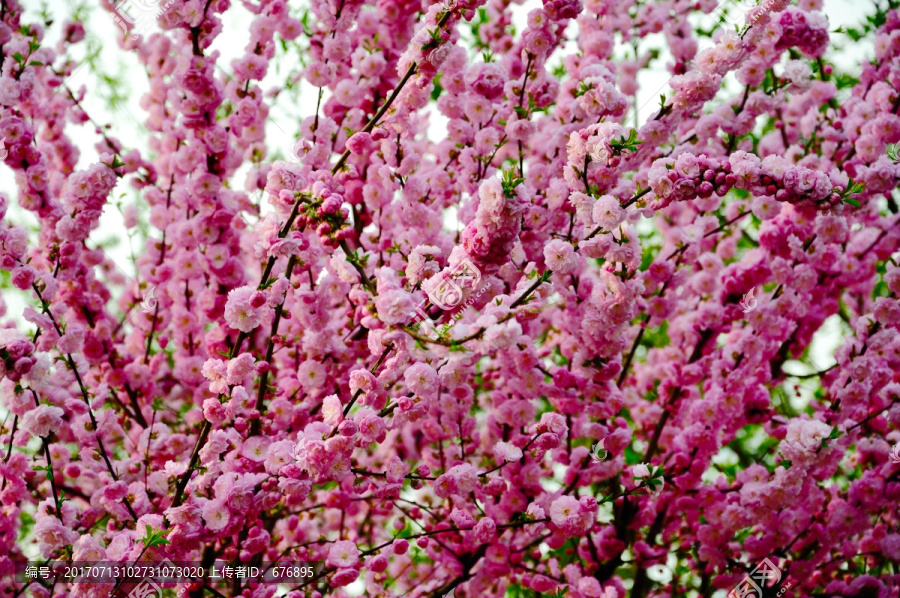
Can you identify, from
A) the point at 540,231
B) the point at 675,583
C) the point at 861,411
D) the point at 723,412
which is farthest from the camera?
the point at 675,583

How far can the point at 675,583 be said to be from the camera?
3.76 m

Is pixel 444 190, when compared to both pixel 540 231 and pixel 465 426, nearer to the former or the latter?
pixel 540 231

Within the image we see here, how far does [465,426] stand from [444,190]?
0.99 metres

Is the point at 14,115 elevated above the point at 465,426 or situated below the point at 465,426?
above

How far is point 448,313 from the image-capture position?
7.18 ft

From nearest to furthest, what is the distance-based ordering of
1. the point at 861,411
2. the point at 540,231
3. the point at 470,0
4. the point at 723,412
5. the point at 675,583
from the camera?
the point at 470,0
the point at 540,231
the point at 861,411
the point at 723,412
the point at 675,583

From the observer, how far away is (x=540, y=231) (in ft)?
9.98

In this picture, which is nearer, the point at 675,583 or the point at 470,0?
the point at 470,0

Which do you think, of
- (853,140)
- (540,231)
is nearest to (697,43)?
(853,140)

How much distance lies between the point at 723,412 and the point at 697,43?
1807 mm

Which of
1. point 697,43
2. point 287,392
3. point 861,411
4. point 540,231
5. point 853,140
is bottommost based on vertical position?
point 861,411

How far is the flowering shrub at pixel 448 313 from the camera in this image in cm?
250

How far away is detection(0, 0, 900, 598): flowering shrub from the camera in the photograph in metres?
2.50

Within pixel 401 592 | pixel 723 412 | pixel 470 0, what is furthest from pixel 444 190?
pixel 401 592
